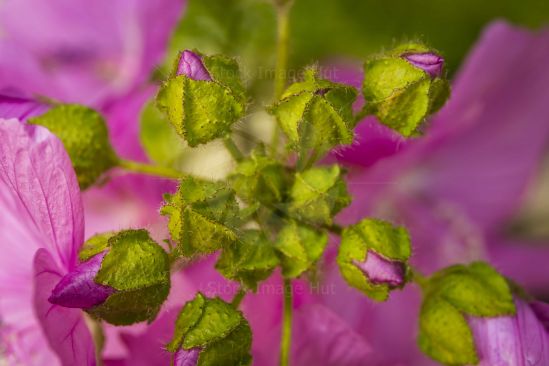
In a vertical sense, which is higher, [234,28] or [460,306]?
[234,28]

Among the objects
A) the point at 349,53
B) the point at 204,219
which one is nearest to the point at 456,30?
the point at 349,53

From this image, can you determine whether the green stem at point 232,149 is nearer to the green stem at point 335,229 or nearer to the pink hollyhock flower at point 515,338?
the green stem at point 335,229

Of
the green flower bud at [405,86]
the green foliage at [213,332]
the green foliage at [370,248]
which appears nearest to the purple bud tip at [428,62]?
the green flower bud at [405,86]

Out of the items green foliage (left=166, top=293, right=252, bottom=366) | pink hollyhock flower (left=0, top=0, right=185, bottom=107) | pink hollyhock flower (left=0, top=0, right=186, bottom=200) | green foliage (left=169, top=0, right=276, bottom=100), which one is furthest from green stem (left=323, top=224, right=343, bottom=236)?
green foliage (left=169, top=0, right=276, bottom=100)

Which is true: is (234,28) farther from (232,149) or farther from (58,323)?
(58,323)

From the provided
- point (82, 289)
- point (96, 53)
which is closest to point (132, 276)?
point (82, 289)

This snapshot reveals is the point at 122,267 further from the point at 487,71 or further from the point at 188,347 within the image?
the point at 487,71
